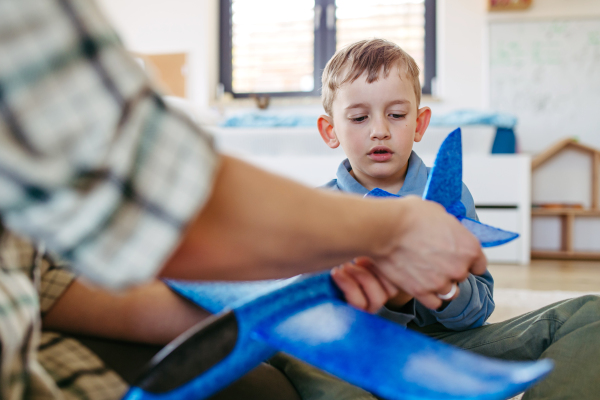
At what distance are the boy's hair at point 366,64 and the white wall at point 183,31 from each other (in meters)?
3.10

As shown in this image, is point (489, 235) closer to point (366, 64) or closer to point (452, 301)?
point (452, 301)

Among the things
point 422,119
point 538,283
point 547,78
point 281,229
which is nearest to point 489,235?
point 281,229

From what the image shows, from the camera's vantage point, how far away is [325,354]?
0.35 metres

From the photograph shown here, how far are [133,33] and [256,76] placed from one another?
1.18 meters

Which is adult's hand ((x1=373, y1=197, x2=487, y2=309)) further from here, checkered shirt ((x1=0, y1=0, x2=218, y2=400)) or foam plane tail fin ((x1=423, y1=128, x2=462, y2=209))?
checkered shirt ((x1=0, y1=0, x2=218, y2=400))

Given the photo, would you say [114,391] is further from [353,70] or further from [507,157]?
[507,157]

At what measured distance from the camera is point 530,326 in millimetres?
715

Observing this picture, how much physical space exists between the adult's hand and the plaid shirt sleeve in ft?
0.65

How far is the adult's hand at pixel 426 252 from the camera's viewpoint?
1.32 feet

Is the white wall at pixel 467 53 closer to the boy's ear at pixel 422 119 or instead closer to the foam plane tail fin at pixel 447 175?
the boy's ear at pixel 422 119

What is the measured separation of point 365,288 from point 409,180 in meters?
0.49

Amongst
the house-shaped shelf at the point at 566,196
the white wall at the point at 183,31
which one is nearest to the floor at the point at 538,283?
the house-shaped shelf at the point at 566,196

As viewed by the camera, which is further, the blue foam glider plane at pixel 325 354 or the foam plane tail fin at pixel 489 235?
the foam plane tail fin at pixel 489 235

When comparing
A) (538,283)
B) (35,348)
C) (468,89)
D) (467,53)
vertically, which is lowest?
(538,283)
